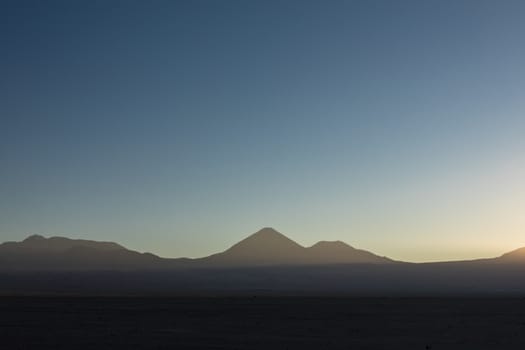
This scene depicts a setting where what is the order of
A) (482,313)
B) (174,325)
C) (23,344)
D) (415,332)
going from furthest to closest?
(482,313) < (174,325) < (415,332) < (23,344)

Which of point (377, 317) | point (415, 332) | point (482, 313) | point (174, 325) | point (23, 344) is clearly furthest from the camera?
point (482, 313)

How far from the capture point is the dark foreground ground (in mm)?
33322

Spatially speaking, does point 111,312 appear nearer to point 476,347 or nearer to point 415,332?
point 415,332

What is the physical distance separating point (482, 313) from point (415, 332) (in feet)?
58.1

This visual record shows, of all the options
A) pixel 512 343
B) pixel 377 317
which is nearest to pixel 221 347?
pixel 512 343

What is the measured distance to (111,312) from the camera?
55531 millimetres

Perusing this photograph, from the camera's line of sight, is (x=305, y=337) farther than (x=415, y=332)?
No

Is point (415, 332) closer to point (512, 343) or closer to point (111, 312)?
point (512, 343)

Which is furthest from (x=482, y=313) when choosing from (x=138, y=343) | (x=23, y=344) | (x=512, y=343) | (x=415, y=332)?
(x=23, y=344)

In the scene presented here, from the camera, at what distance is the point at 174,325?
43500mm

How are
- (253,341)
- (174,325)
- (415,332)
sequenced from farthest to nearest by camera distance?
(174,325), (415,332), (253,341)

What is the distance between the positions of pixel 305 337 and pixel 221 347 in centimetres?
568

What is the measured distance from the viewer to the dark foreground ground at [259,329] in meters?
33.3

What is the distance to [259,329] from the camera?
134 ft
